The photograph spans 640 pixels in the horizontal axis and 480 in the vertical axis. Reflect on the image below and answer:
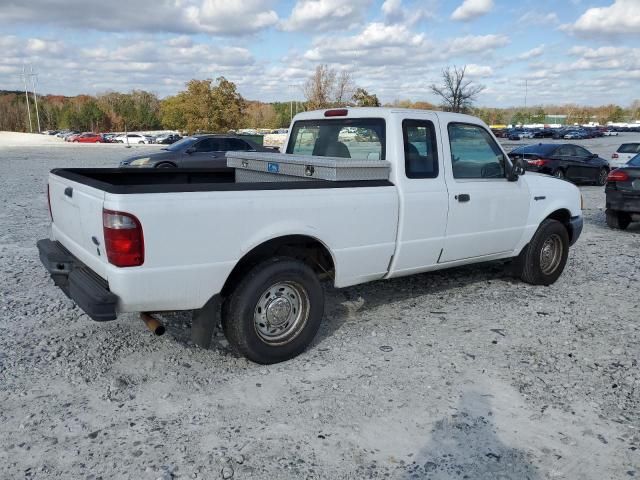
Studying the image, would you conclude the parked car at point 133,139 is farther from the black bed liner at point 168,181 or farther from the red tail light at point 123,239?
the red tail light at point 123,239

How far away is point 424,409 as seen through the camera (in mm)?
3764

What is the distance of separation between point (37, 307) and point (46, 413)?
7.23 feet

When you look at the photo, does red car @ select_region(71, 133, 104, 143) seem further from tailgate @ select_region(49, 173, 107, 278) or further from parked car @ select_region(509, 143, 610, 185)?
tailgate @ select_region(49, 173, 107, 278)

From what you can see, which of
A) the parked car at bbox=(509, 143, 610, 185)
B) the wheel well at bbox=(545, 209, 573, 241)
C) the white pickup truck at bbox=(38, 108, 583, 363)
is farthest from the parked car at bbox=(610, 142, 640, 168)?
the white pickup truck at bbox=(38, 108, 583, 363)

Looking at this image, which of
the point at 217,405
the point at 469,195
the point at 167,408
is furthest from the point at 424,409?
the point at 469,195

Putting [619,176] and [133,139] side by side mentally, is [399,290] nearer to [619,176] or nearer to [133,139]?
[619,176]

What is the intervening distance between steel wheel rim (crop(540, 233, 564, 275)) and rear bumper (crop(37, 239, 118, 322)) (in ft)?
16.1

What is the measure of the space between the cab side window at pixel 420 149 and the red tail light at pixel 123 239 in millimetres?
2464

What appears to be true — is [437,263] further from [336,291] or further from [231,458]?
[231,458]

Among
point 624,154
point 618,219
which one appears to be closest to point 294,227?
point 618,219

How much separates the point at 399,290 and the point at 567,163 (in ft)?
48.3

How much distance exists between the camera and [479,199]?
5.51 meters

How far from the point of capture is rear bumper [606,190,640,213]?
1009 cm

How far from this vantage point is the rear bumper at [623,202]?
10086mm
